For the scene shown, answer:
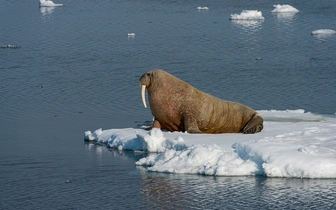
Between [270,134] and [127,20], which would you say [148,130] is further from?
[127,20]

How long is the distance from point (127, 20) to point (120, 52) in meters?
8.68

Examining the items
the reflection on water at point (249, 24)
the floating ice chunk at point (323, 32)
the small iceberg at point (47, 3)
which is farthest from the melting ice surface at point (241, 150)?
the small iceberg at point (47, 3)

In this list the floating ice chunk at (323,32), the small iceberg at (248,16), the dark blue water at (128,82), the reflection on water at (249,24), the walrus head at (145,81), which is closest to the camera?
the dark blue water at (128,82)

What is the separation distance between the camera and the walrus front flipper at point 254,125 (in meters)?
12.9

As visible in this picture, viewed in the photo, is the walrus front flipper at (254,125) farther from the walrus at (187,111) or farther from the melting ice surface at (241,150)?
the melting ice surface at (241,150)

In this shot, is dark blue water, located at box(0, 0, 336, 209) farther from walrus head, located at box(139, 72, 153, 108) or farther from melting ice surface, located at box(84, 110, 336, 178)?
walrus head, located at box(139, 72, 153, 108)

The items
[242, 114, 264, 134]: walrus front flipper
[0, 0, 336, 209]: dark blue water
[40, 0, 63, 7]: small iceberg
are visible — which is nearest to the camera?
[0, 0, 336, 209]: dark blue water

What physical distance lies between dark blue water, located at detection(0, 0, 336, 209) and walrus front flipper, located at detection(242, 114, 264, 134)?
203 centimetres

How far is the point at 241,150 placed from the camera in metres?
11.0

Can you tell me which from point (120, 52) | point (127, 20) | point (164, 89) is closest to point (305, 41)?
point (120, 52)

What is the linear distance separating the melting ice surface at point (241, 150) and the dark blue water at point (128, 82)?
0.58 ft

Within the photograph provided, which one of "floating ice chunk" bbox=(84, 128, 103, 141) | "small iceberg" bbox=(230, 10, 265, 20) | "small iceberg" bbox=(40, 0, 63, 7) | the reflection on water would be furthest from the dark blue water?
"small iceberg" bbox=(40, 0, 63, 7)

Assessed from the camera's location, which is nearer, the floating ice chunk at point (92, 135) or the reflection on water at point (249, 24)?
the floating ice chunk at point (92, 135)

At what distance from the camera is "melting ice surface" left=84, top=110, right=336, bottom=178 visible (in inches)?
410
